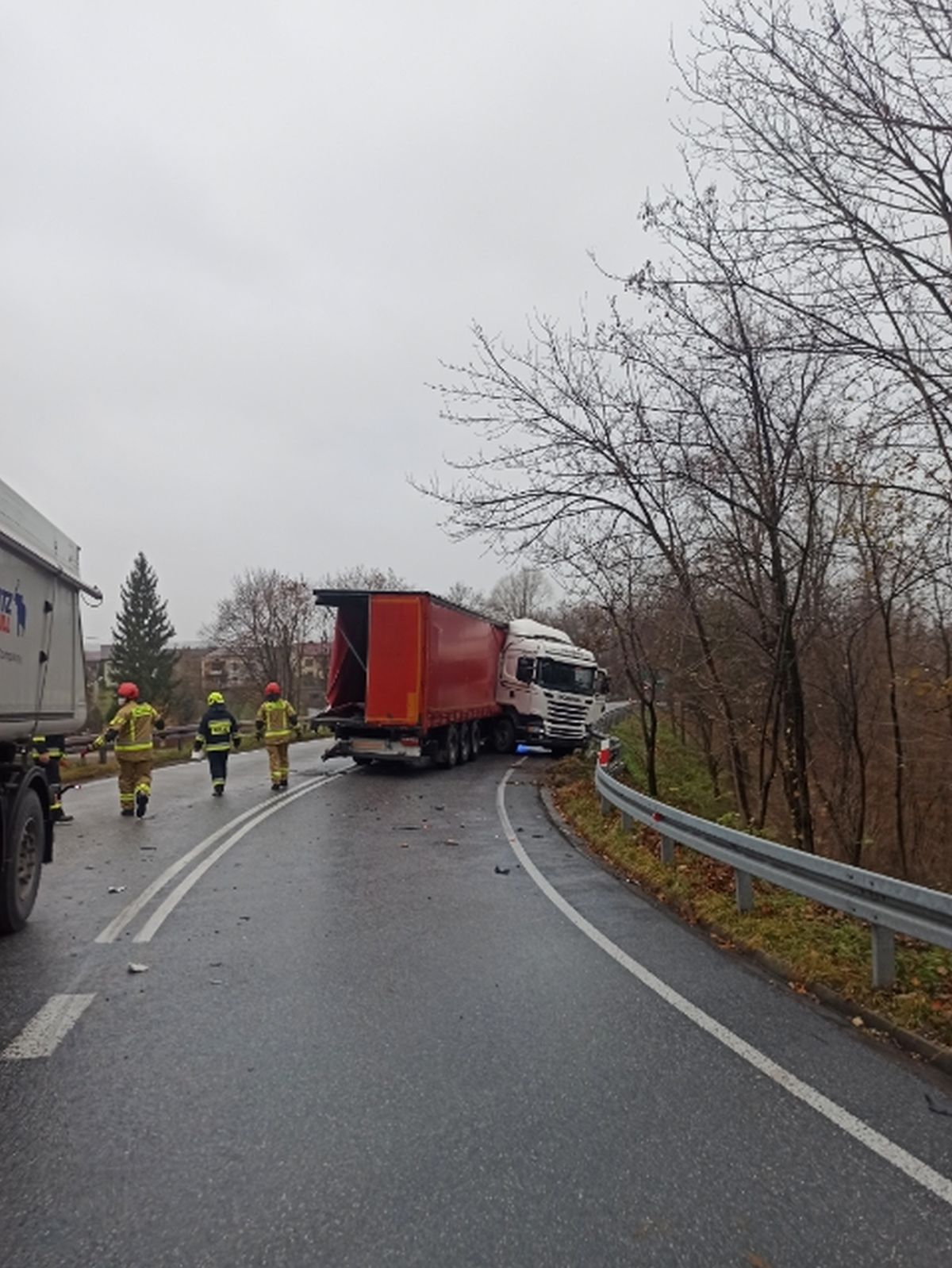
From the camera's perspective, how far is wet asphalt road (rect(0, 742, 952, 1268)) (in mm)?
3246

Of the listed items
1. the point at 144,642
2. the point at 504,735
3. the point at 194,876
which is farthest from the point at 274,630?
the point at 194,876

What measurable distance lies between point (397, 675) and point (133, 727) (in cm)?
729

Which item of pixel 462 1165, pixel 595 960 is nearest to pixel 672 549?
pixel 595 960

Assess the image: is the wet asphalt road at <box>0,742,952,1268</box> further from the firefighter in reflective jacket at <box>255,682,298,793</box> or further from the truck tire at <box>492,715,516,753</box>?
the truck tire at <box>492,715,516,753</box>

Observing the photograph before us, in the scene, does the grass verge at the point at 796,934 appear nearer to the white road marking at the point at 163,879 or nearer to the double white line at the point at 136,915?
the double white line at the point at 136,915

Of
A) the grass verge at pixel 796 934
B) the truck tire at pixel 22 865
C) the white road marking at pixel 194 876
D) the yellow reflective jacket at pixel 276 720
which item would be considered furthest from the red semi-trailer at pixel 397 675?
the truck tire at pixel 22 865

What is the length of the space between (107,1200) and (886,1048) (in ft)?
12.1

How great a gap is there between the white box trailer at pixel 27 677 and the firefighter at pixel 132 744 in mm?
4290

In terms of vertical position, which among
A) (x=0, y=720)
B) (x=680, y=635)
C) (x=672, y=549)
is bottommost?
(x=0, y=720)

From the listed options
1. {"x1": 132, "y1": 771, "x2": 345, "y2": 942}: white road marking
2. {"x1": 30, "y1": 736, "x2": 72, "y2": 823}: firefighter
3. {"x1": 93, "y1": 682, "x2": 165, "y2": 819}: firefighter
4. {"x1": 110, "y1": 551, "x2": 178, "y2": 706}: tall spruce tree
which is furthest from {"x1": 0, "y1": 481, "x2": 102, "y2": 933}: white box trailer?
{"x1": 110, "y1": 551, "x2": 178, "y2": 706}: tall spruce tree

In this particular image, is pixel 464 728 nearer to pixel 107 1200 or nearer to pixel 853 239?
pixel 853 239

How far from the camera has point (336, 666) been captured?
21750mm

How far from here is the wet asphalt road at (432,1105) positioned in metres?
3.25

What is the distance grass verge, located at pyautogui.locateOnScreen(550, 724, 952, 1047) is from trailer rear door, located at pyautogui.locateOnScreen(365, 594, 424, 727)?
24.2 feet
